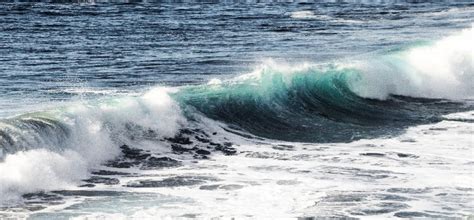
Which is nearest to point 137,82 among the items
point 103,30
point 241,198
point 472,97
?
point 472,97

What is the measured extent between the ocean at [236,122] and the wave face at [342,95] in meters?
0.05

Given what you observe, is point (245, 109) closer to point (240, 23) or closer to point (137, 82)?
point (137, 82)

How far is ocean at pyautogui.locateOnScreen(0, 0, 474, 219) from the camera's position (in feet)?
47.8

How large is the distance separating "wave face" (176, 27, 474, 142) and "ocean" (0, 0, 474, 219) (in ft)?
0.15

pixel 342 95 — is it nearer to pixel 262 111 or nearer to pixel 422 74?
pixel 422 74

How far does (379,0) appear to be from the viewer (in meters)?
55.6

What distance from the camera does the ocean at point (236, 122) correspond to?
14570 mm

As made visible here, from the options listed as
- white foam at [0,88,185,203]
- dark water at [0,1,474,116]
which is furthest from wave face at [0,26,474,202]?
dark water at [0,1,474,116]

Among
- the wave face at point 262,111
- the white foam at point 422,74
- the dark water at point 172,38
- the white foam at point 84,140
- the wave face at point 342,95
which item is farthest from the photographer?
the white foam at point 422,74

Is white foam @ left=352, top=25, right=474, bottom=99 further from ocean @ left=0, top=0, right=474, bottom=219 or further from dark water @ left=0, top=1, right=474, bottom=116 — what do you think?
dark water @ left=0, top=1, right=474, bottom=116

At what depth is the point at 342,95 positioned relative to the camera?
25.3 m

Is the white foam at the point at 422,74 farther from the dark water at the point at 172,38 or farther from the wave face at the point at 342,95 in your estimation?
the dark water at the point at 172,38

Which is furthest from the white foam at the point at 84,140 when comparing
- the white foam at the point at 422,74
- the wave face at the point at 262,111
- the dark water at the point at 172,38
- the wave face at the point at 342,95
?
the white foam at the point at 422,74

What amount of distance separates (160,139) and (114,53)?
1202cm
